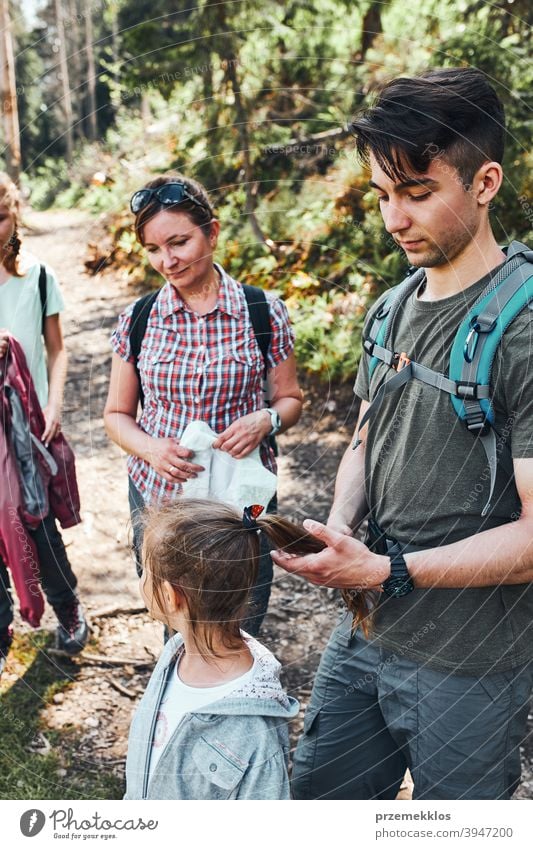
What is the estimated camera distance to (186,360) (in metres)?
2.32

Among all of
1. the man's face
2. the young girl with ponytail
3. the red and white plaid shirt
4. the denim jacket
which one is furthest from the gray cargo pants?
the young girl with ponytail

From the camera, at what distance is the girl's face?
2578 millimetres

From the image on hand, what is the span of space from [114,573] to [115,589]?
14 cm

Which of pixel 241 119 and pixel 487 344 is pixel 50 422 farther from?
pixel 241 119

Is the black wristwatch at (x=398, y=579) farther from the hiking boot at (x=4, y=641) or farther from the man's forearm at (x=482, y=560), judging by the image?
the hiking boot at (x=4, y=641)

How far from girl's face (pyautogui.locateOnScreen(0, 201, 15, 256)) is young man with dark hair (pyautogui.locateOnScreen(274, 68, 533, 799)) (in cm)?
143

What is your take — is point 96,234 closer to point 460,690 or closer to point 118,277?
point 118,277

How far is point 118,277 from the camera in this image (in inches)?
280

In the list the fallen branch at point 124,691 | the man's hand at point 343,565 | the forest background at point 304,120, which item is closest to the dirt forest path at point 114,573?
the fallen branch at point 124,691

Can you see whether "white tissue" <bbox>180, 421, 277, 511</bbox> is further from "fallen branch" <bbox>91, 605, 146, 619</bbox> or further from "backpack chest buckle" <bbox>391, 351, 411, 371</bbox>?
"fallen branch" <bbox>91, 605, 146, 619</bbox>
